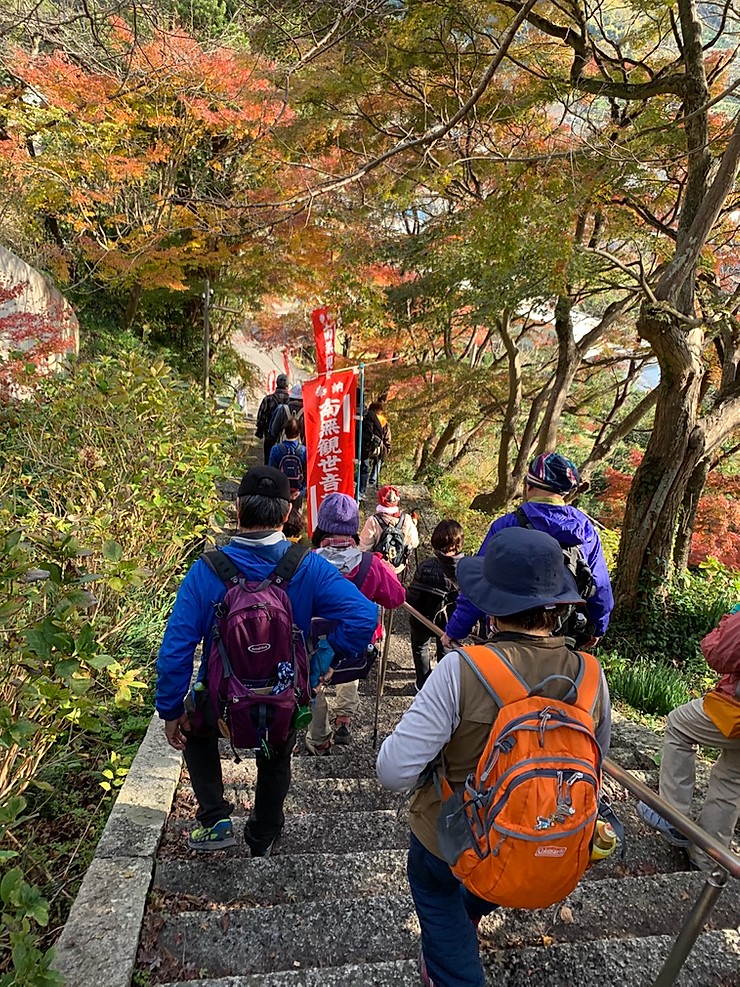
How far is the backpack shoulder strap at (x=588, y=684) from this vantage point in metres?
1.65

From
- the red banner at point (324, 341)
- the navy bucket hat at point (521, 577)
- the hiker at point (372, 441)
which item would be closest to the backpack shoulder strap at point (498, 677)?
the navy bucket hat at point (521, 577)

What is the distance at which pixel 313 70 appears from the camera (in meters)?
7.51

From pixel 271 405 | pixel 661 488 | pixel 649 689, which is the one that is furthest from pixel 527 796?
pixel 271 405

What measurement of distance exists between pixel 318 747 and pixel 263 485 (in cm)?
225

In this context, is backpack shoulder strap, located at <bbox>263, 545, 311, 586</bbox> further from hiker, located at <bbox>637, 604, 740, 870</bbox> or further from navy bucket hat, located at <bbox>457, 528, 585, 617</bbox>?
hiker, located at <bbox>637, 604, 740, 870</bbox>

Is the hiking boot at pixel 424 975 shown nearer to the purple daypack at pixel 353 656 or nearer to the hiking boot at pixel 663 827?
the purple daypack at pixel 353 656

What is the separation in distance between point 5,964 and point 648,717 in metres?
4.16

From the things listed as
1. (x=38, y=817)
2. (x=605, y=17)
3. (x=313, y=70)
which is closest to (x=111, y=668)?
(x=38, y=817)

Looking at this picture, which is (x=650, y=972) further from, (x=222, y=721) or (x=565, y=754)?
(x=222, y=721)

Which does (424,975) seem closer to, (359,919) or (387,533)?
(359,919)

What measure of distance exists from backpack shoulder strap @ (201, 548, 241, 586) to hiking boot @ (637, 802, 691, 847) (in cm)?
214

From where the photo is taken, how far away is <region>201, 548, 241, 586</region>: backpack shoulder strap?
230cm

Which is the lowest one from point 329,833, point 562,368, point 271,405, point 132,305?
point 329,833

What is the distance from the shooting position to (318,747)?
157 inches
